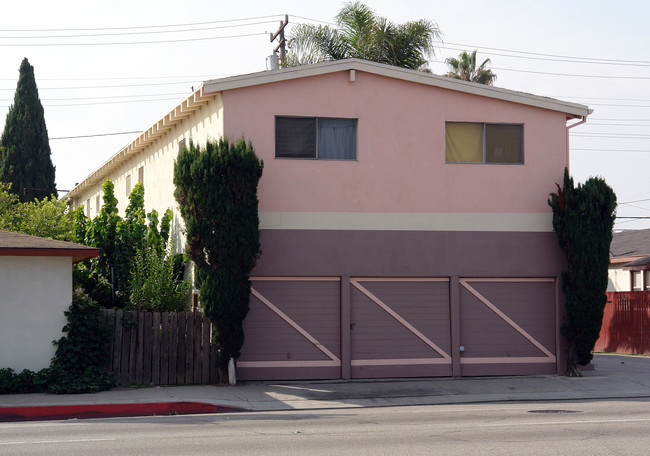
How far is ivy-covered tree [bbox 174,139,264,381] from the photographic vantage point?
18.3m

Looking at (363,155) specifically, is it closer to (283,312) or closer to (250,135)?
(250,135)

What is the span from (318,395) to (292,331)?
2.22 m

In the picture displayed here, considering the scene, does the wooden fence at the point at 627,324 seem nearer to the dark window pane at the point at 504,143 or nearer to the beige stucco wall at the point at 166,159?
the dark window pane at the point at 504,143

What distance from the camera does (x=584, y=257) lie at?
66.2ft

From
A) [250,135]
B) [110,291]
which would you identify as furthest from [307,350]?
[110,291]

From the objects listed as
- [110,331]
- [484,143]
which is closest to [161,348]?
[110,331]

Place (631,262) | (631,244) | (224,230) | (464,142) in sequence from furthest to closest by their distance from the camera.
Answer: (631,244), (631,262), (464,142), (224,230)

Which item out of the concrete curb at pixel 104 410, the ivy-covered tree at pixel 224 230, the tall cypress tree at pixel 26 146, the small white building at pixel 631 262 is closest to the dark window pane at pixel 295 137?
the ivy-covered tree at pixel 224 230

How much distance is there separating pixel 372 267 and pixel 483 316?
2.99m

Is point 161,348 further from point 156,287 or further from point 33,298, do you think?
point 33,298

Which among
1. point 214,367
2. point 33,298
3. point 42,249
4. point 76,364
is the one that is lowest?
point 214,367

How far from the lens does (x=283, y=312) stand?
1956 cm

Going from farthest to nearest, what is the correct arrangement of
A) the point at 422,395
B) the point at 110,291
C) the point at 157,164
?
the point at 157,164 < the point at 110,291 < the point at 422,395

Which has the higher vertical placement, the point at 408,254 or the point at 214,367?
the point at 408,254
